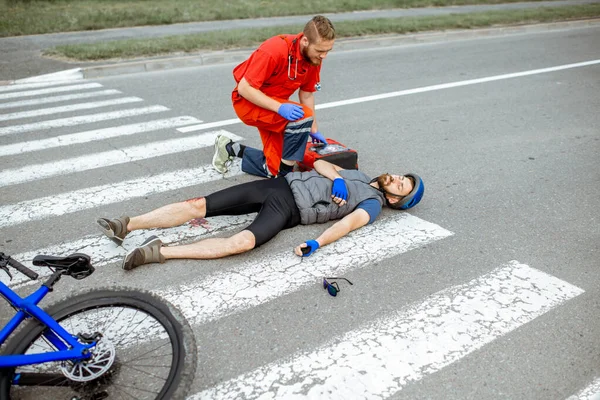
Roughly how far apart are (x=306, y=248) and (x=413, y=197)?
124 centimetres

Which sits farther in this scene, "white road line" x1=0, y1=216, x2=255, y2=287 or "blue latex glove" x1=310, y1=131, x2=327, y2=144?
"blue latex glove" x1=310, y1=131, x2=327, y2=144

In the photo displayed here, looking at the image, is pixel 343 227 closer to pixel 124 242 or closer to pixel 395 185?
pixel 395 185

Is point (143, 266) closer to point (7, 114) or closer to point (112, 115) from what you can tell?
point (112, 115)

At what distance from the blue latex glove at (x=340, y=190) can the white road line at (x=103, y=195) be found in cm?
150

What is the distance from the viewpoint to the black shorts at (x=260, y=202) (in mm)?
Answer: 4367

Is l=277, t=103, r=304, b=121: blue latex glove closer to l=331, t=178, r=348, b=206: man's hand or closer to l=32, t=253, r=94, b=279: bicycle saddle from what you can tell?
l=331, t=178, r=348, b=206: man's hand

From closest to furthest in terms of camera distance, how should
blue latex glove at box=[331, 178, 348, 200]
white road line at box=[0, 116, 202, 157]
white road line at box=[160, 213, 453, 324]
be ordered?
white road line at box=[160, 213, 453, 324] → blue latex glove at box=[331, 178, 348, 200] → white road line at box=[0, 116, 202, 157]

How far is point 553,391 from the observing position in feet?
9.42

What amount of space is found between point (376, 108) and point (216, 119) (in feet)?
7.97

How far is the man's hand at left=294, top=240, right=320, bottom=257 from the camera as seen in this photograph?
4043 mm

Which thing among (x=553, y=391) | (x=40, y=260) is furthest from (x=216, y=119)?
(x=553, y=391)

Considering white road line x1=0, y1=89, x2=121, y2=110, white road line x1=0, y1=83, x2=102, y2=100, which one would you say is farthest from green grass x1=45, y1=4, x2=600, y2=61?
white road line x1=0, y1=89, x2=121, y2=110

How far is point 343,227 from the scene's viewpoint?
169 inches

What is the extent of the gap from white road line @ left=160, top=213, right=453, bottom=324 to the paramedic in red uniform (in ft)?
3.94
